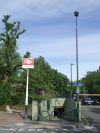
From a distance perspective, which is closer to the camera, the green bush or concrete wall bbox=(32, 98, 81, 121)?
concrete wall bbox=(32, 98, 81, 121)

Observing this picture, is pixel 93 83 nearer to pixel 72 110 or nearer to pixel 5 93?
pixel 5 93

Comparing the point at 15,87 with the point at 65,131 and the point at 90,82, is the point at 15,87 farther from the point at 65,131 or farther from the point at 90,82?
the point at 90,82

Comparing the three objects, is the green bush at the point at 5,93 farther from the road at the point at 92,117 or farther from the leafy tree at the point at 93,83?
the leafy tree at the point at 93,83

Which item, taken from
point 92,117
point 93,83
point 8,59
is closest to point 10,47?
point 8,59

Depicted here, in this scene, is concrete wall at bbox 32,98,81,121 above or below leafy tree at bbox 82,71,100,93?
below

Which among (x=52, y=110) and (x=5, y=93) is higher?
(x=5, y=93)

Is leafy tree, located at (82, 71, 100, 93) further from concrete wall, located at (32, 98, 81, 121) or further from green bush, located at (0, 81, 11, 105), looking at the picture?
concrete wall, located at (32, 98, 81, 121)

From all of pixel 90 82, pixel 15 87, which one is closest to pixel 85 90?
pixel 90 82

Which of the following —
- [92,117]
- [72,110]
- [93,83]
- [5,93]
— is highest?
[93,83]

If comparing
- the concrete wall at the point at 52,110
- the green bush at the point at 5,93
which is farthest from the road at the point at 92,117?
the green bush at the point at 5,93

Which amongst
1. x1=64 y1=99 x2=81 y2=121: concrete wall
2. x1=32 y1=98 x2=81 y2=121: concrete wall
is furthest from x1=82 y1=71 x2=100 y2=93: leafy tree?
x1=32 y1=98 x2=81 y2=121: concrete wall

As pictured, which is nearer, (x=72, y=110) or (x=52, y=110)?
(x=72, y=110)

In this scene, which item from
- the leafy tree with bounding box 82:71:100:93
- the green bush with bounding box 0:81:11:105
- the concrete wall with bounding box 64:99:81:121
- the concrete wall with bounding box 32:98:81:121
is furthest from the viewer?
the leafy tree with bounding box 82:71:100:93

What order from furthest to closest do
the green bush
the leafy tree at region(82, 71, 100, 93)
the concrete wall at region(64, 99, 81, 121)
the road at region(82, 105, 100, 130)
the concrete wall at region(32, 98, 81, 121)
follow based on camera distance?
the leafy tree at region(82, 71, 100, 93) < the green bush < the concrete wall at region(32, 98, 81, 121) < the concrete wall at region(64, 99, 81, 121) < the road at region(82, 105, 100, 130)
